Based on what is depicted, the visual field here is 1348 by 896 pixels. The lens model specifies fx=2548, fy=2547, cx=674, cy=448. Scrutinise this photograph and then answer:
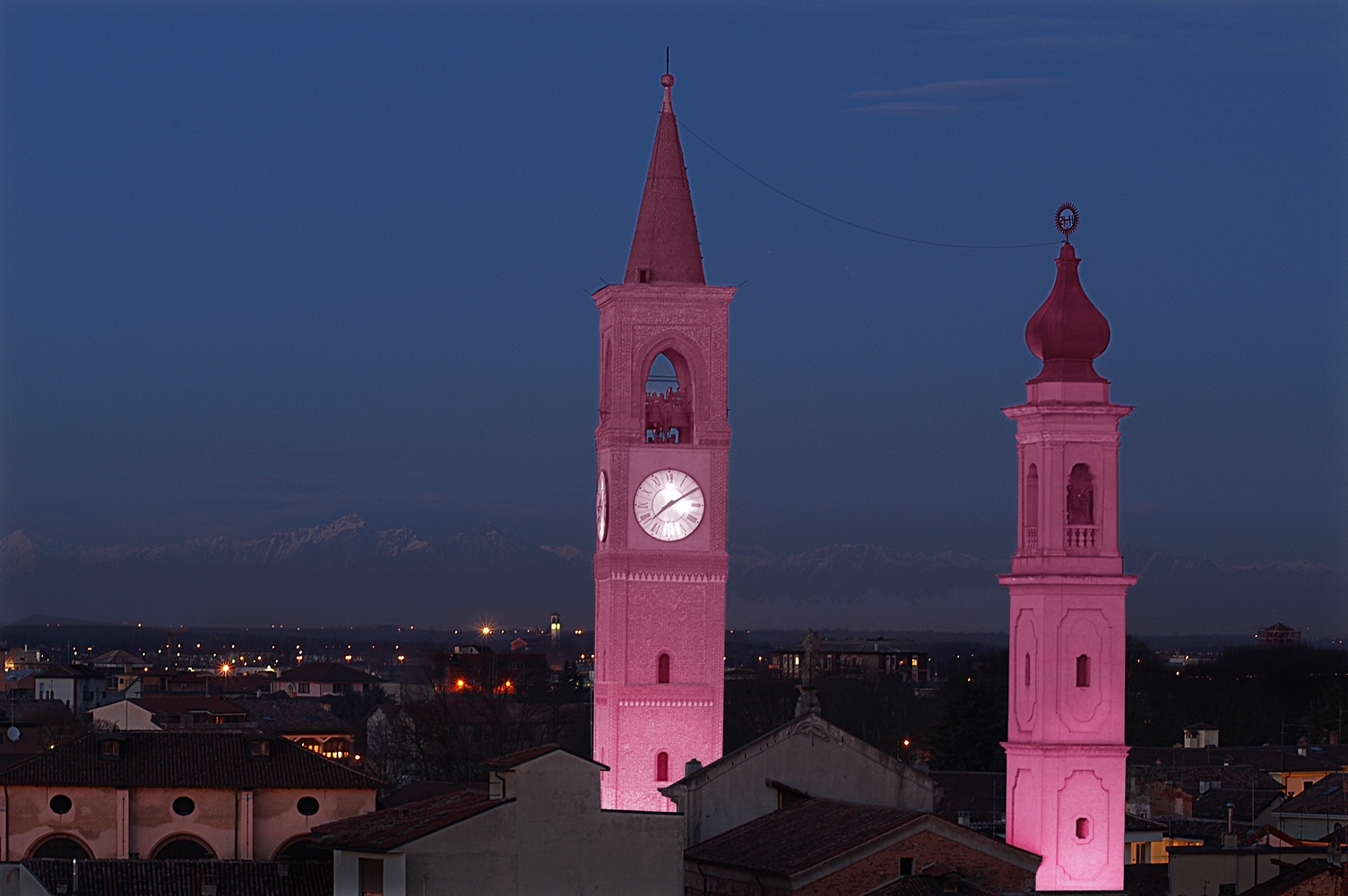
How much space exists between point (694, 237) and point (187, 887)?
709 inches

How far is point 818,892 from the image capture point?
3919 cm

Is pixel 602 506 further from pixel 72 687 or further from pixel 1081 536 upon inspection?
pixel 72 687

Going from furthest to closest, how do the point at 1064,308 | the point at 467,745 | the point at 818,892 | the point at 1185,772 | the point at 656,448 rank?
1. the point at 467,745
2. the point at 1185,772
3. the point at 656,448
4. the point at 1064,308
5. the point at 818,892

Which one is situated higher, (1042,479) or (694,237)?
(694,237)

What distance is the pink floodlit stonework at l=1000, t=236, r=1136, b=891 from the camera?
48.5m

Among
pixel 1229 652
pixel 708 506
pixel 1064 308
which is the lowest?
pixel 1229 652

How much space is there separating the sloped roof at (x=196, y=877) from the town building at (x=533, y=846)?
21.2 feet

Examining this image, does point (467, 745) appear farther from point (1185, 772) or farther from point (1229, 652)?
point (1229, 652)

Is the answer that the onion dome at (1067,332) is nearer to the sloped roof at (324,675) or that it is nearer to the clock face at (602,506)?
the clock face at (602,506)

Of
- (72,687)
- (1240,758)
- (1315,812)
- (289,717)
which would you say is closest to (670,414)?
(1315,812)

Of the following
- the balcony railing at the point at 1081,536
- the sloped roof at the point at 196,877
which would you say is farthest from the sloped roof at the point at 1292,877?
the sloped roof at the point at 196,877

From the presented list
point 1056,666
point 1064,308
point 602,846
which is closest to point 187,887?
point 602,846

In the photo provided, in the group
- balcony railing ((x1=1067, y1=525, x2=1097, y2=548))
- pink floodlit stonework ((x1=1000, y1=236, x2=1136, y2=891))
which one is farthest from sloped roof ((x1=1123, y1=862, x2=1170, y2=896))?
balcony railing ((x1=1067, y1=525, x2=1097, y2=548))

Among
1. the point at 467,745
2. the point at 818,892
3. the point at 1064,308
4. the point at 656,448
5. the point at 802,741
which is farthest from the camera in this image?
the point at 467,745
